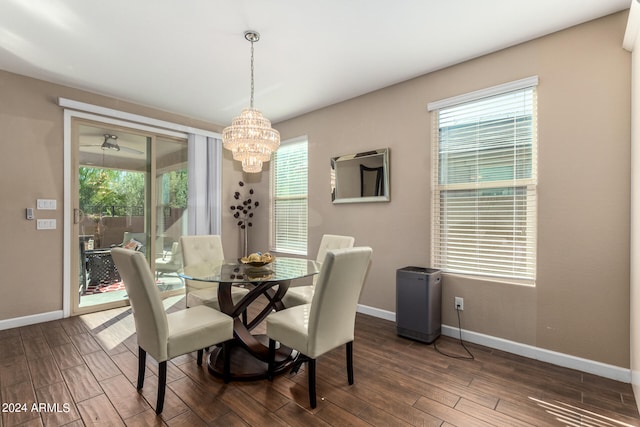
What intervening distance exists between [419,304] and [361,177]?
1.61 m

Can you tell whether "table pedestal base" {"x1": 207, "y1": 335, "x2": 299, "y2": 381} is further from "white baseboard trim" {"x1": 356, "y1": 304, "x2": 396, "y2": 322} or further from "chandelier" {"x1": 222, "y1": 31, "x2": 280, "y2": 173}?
"chandelier" {"x1": 222, "y1": 31, "x2": 280, "y2": 173}

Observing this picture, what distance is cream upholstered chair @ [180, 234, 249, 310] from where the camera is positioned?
8.67 feet

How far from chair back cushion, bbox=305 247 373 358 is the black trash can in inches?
39.2

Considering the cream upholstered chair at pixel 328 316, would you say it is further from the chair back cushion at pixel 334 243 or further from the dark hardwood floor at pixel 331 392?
the chair back cushion at pixel 334 243

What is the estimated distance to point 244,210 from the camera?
196 inches

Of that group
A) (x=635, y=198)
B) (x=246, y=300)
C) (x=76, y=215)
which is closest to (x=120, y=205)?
(x=76, y=215)

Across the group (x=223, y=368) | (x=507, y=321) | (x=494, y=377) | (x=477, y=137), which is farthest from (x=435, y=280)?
(x=223, y=368)

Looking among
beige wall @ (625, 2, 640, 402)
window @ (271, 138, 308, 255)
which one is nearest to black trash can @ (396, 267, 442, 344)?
beige wall @ (625, 2, 640, 402)

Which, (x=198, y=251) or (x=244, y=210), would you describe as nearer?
(x=198, y=251)

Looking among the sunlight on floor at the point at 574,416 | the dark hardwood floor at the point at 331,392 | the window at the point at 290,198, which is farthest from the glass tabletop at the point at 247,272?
the sunlight on floor at the point at 574,416

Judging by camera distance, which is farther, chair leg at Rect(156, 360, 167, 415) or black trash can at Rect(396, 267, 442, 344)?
black trash can at Rect(396, 267, 442, 344)

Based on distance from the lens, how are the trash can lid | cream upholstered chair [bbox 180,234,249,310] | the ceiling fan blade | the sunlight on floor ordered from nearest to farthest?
the sunlight on floor
cream upholstered chair [bbox 180,234,249,310]
the trash can lid
the ceiling fan blade

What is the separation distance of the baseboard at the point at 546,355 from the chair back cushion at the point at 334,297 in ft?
4.82

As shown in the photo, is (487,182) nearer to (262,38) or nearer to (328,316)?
(328,316)
